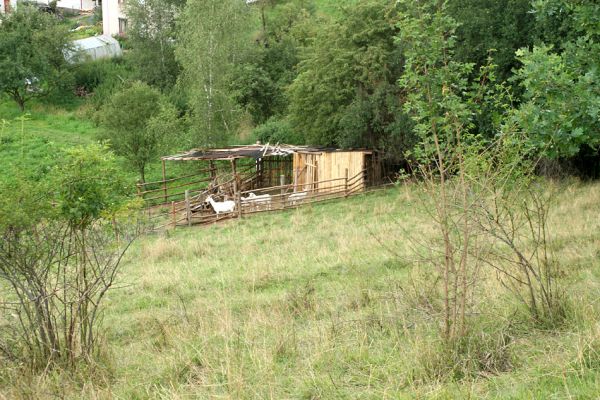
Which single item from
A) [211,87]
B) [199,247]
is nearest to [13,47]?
[211,87]

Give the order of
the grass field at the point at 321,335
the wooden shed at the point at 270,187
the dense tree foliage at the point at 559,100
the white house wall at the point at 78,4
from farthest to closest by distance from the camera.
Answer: the white house wall at the point at 78,4, the wooden shed at the point at 270,187, the dense tree foliage at the point at 559,100, the grass field at the point at 321,335

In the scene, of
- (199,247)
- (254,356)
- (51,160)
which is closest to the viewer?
(254,356)

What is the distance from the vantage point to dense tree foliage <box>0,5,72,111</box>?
3956 cm

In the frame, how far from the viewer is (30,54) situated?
41156 mm

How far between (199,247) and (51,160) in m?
8.39

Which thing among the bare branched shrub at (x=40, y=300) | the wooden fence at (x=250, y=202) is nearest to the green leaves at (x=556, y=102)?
the bare branched shrub at (x=40, y=300)

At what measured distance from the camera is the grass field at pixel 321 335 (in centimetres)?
418

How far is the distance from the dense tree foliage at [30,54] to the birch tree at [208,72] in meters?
14.9

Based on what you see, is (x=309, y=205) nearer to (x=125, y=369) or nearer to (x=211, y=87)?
(x=211, y=87)

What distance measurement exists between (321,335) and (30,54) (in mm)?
41487

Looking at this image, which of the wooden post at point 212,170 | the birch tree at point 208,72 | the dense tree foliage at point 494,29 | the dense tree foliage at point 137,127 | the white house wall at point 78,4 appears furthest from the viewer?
the white house wall at point 78,4

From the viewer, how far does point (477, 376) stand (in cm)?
419

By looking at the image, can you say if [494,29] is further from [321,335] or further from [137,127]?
[321,335]

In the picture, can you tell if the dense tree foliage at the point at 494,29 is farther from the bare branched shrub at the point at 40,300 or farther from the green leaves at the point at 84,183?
the bare branched shrub at the point at 40,300
